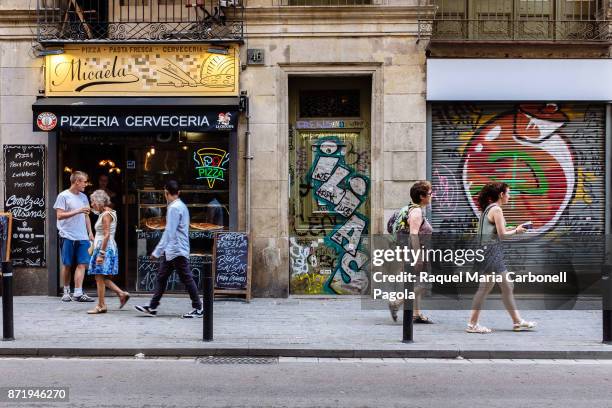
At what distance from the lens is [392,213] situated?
11969 mm

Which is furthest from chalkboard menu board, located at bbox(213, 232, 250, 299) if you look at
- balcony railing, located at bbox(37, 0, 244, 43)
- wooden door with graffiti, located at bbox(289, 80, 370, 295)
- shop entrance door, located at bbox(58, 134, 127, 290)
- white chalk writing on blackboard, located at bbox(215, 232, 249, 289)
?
balcony railing, located at bbox(37, 0, 244, 43)

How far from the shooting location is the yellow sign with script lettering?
11867 millimetres

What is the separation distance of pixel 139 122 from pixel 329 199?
11.3 feet

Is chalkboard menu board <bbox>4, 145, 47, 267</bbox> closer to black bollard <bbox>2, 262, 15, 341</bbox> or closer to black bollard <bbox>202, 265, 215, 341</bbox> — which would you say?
black bollard <bbox>2, 262, 15, 341</bbox>

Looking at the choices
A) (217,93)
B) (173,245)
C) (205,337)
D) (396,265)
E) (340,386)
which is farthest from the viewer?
(217,93)

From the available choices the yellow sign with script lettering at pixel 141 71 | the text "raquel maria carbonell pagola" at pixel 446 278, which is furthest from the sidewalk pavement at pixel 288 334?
the yellow sign with script lettering at pixel 141 71

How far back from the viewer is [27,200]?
12039mm

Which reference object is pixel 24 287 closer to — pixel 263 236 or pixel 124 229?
pixel 124 229

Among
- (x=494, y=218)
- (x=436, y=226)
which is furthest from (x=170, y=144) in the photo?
(x=494, y=218)

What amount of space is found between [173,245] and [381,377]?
12.8ft

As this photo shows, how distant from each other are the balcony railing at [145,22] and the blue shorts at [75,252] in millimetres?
3327

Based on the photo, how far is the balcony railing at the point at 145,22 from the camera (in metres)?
11.8

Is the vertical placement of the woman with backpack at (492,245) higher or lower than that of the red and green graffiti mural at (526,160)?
lower

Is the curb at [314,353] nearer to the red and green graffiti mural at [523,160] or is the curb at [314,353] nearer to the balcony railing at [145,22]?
the red and green graffiti mural at [523,160]
